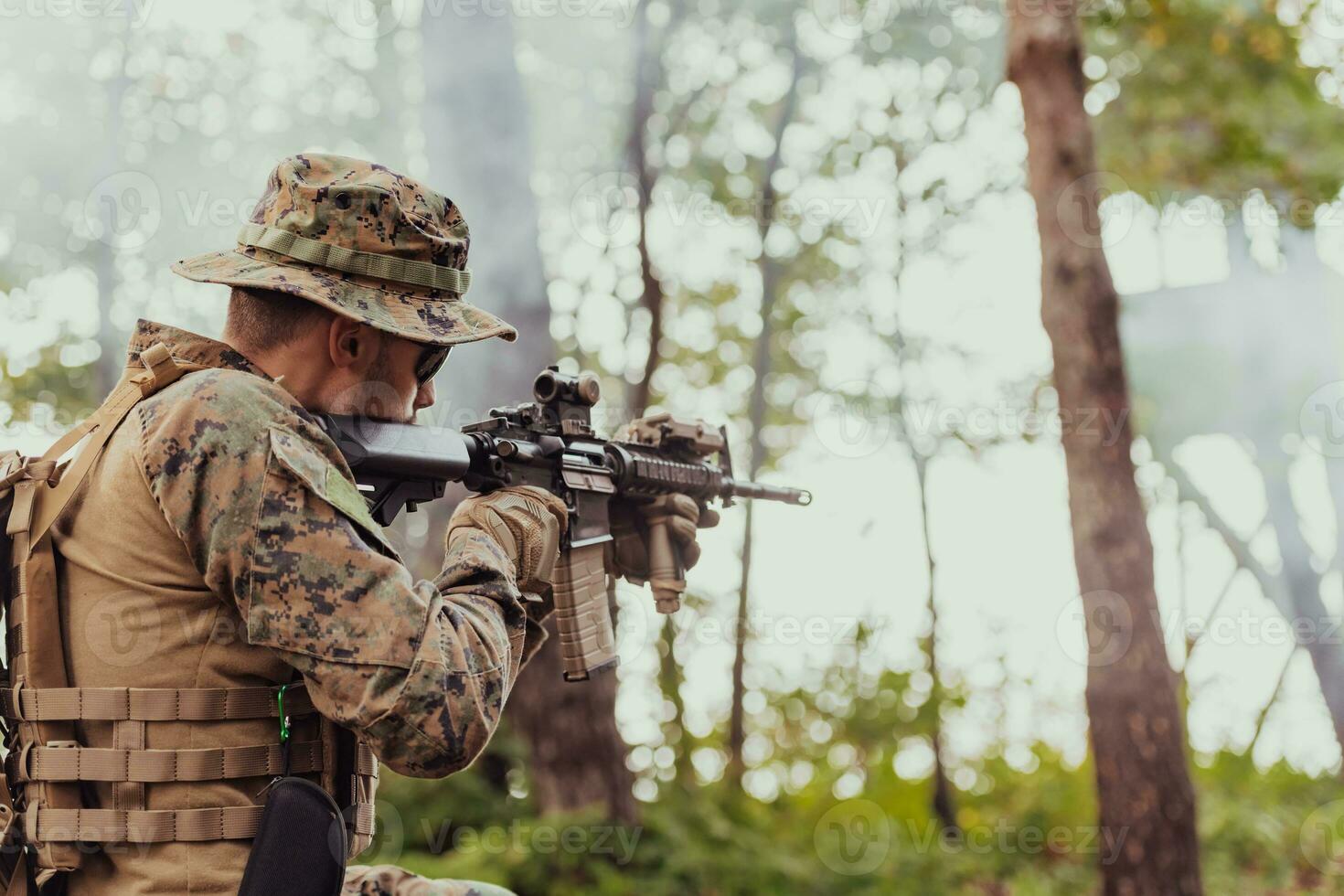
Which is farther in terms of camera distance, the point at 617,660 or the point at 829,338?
the point at 829,338

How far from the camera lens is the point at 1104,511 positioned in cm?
619

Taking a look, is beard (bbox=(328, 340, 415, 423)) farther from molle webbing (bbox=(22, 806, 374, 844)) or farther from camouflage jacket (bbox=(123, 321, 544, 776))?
molle webbing (bbox=(22, 806, 374, 844))

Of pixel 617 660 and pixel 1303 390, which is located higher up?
pixel 1303 390

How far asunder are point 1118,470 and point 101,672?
5.50 metres

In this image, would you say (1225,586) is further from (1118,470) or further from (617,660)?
(617,660)

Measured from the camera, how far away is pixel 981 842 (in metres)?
10.0

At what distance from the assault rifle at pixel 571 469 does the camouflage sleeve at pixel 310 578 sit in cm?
34

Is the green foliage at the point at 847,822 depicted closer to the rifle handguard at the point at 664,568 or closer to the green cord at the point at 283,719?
the rifle handguard at the point at 664,568

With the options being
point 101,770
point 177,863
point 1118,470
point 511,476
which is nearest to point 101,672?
point 101,770

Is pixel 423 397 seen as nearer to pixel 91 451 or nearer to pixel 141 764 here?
pixel 91 451

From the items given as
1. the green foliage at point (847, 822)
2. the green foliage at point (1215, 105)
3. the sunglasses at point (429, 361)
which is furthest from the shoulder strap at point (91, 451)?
the green foliage at point (1215, 105)

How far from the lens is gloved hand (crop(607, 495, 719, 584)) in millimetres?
3150

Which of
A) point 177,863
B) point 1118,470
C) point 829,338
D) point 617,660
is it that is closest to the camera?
point 177,863

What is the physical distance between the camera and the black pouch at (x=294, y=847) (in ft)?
5.96
